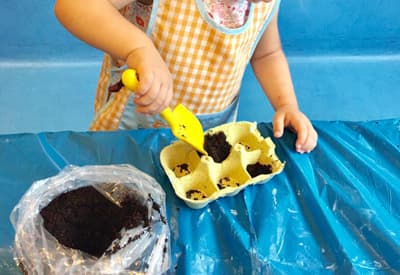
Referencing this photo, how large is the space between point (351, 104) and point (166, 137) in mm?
761

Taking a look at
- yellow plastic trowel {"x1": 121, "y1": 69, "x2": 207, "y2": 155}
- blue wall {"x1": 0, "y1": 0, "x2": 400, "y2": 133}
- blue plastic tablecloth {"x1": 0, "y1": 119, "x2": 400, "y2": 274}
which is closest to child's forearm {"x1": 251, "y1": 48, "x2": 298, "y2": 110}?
blue plastic tablecloth {"x1": 0, "y1": 119, "x2": 400, "y2": 274}

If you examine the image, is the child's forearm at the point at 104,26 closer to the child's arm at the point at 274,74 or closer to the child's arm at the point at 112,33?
the child's arm at the point at 112,33

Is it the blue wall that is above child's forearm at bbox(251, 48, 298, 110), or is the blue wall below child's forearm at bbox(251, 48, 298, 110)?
below

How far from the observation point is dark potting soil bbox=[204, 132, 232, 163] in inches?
19.8

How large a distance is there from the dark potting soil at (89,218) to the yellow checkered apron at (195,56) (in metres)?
0.26

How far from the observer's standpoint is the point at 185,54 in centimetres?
59

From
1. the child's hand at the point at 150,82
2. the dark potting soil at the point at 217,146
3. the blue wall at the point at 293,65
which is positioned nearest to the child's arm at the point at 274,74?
the dark potting soil at the point at 217,146

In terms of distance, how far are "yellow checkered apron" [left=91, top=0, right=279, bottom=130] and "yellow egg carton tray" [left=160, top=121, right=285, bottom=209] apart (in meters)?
0.13

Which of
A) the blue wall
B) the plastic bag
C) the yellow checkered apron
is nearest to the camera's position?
the plastic bag

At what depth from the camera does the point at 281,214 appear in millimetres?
457

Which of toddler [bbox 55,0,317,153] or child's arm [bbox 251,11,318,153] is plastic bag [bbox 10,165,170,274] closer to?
toddler [bbox 55,0,317,153]

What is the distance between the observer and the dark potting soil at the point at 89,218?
357mm

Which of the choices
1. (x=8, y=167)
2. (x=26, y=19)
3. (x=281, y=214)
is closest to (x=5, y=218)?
(x=8, y=167)

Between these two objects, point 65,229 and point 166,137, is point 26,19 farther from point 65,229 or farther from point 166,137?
point 65,229
